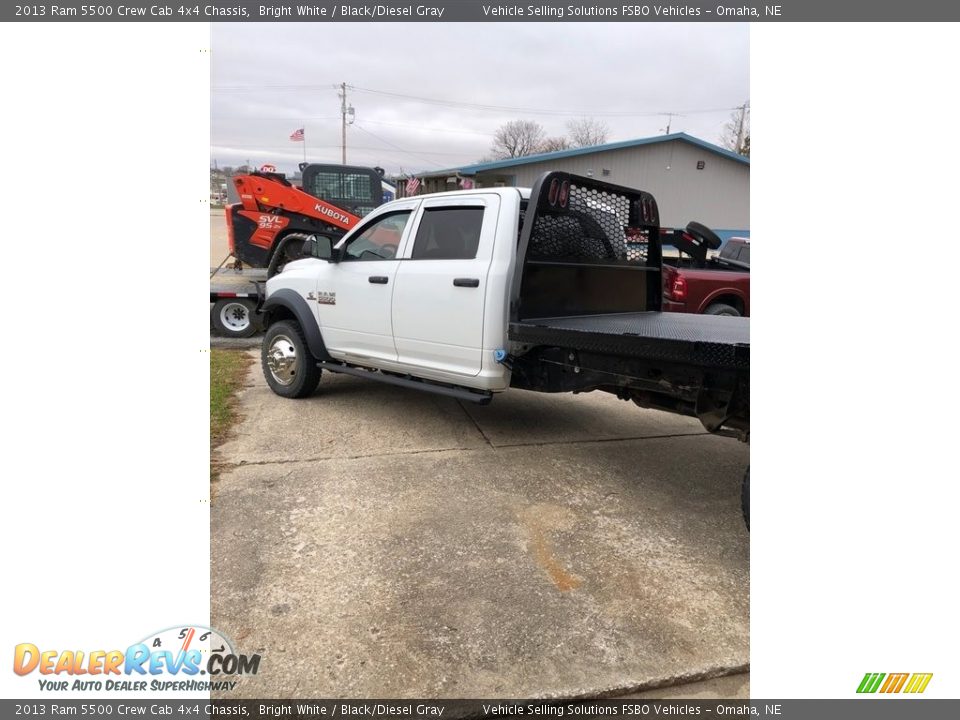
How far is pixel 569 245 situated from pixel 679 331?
1.01m

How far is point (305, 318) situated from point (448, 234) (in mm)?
1803

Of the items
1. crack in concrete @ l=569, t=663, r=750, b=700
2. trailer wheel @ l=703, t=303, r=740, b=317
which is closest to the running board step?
crack in concrete @ l=569, t=663, r=750, b=700

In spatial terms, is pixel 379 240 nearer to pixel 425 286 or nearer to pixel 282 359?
pixel 425 286

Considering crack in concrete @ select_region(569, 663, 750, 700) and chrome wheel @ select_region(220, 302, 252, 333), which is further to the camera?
chrome wheel @ select_region(220, 302, 252, 333)

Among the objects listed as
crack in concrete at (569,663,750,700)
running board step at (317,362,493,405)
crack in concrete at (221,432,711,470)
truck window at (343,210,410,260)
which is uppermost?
truck window at (343,210,410,260)

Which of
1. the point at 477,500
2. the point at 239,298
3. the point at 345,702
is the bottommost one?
the point at 345,702

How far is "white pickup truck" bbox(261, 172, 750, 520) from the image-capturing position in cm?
342

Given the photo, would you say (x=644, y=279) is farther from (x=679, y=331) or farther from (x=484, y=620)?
(x=484, y=620)

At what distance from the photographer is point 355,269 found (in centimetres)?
541

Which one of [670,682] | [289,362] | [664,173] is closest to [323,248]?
[289,362]

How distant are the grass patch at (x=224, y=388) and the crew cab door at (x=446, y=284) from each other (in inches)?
63.4

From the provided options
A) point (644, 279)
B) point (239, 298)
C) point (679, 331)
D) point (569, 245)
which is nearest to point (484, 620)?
point (679, 331)

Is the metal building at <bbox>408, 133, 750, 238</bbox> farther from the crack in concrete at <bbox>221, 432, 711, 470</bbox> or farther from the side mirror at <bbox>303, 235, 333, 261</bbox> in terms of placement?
the crack in concrete at <bbox>221, 432, 711, 470</bbox>

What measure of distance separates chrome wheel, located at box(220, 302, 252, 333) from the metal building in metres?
16.2
